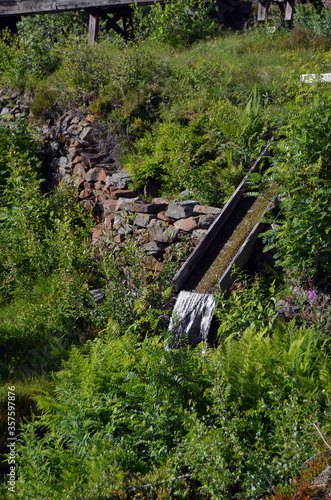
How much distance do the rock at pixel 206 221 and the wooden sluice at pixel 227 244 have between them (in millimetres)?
162

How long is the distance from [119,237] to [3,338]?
Result: 2.26 meters

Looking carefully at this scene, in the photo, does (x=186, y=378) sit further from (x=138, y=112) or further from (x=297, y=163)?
(x=138, y=112)

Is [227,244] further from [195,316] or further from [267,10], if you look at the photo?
[267,10]

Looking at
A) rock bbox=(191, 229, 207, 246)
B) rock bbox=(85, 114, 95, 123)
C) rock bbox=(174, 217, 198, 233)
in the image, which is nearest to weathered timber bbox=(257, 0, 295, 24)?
rock bbox=(85, 114, 95, 123)

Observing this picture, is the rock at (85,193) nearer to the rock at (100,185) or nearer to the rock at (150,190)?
the rock at (100,185)

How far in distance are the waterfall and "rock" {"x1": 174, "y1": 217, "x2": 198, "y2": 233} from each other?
114 cm

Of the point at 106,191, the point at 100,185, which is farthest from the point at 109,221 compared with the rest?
the point at 100,185

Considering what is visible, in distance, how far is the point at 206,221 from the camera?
6.48 m

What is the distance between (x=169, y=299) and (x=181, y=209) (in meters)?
1.40

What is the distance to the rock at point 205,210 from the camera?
21.5 feet

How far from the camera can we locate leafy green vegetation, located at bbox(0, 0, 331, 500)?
132 inches

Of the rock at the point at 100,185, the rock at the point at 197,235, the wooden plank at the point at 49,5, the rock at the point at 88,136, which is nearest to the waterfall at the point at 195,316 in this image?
the rock at the point at 197,235

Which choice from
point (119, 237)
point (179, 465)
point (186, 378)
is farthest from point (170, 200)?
point (179, 465)

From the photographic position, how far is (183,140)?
7516mm
